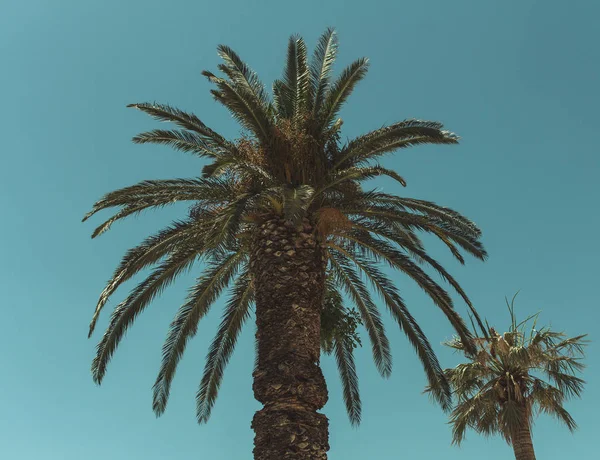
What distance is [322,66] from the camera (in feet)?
50.1

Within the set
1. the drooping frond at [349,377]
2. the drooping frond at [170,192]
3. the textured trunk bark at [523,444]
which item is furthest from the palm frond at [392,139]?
the textured trunk bark at [523,444]

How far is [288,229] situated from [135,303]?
3666mm

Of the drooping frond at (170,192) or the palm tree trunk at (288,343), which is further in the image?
the drooping frond at (170,192)

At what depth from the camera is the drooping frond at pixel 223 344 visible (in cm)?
1673

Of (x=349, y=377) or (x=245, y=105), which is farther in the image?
(x=349, y=377)

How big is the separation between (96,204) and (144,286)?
2040 mm

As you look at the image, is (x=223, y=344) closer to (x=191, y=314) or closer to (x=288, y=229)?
(x=191, y=314)

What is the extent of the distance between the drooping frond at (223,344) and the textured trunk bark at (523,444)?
8.30 metres

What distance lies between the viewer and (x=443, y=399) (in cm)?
1522

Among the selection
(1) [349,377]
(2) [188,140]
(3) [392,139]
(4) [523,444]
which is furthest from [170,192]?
(4) [523,444]

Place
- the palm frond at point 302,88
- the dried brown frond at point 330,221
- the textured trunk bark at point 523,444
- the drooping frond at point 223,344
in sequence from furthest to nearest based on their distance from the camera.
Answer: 1. the textured trunk bark at point 523,444
2. the drooping frond at point 223,344
3. the palm frond at point 302,88
4. the dried brown frond at point 330,221

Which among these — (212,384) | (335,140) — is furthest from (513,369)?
(335,140)

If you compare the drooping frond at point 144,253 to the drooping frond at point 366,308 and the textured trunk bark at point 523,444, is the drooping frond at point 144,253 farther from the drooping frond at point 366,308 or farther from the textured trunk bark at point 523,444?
the textured trunk bark at point 523,444

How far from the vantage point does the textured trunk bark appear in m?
19.3
